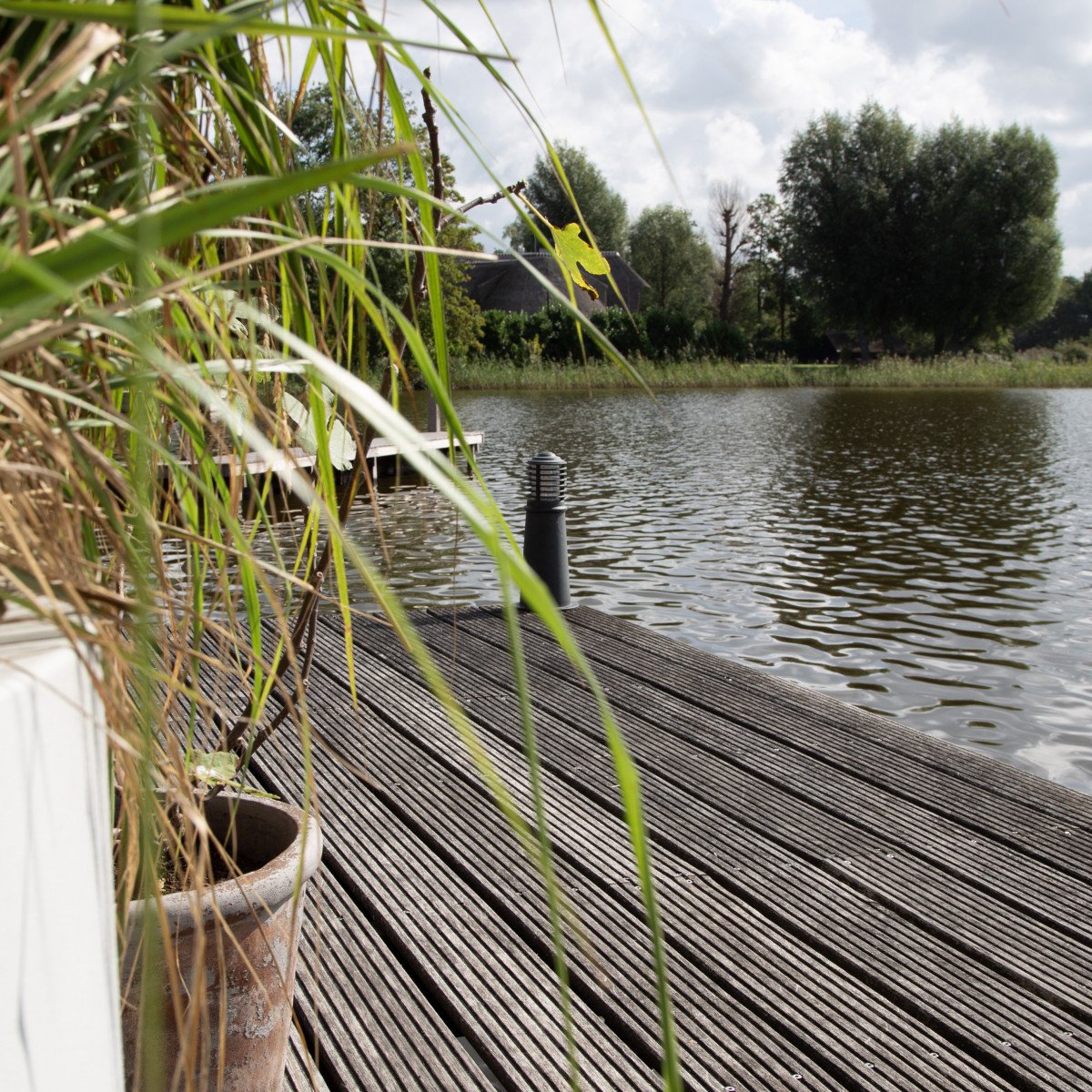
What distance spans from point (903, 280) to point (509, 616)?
4245 cm

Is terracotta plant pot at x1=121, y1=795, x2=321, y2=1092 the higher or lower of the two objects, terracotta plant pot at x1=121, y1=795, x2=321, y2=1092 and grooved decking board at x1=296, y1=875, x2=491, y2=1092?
the higher

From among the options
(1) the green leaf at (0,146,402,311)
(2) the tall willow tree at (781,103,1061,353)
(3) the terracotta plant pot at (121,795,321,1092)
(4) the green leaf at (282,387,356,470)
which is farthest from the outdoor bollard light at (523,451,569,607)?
(2) the tall willow tree at (781,103,1061,353)

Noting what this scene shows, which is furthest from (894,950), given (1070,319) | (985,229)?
(1070,319)

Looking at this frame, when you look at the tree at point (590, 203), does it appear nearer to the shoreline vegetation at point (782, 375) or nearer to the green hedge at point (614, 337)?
the green hedge at point (614, 337)

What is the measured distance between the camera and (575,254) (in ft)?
3.57

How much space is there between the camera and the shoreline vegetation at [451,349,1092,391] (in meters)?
30.7

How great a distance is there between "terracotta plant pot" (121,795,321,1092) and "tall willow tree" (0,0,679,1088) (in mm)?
181

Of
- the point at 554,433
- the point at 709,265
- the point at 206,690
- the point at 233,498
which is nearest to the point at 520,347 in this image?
the point at 554,433

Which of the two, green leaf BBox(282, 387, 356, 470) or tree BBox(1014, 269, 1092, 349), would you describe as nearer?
green leaf BBox(282, 387, 356, 470)

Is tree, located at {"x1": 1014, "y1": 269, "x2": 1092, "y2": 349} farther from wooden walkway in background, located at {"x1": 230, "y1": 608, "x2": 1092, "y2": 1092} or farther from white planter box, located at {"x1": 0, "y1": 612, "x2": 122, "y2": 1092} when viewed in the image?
white planter box, located at {"x1": 0, "y1": 612, "x2": 122, "y2": 1092}

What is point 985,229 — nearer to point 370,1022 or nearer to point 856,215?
point 856,215

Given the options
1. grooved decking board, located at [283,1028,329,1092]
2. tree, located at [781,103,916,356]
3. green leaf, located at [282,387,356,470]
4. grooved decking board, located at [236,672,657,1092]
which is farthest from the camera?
tree, located at [781,103,916,356]

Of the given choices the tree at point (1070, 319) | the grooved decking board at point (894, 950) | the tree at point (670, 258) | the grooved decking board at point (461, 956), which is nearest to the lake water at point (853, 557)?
the grooved decking board at point (461, 956)

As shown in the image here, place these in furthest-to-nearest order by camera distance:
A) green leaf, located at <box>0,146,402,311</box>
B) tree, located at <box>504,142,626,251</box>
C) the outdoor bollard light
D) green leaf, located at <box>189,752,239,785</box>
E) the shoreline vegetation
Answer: tree, located at <box>504,142,626,251</box> < the shoreline vegetation < the outdoor bollard light < green leaf, located at <box>189,752,239,785</box> < green leaf, located at <box>0,146,402,311</box>
